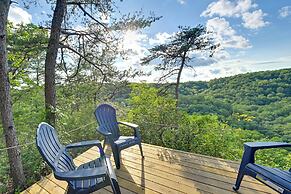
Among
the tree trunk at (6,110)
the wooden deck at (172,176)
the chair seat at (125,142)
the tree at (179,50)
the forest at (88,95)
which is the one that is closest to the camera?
the wooden deck at (172,176)

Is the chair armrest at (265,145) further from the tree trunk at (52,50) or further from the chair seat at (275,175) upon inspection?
the tree trunk at (52,50)

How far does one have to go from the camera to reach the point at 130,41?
233 inches

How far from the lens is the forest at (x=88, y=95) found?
3.63 m

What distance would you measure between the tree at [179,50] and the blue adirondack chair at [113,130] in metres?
5.59

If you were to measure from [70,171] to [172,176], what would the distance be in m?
1.35

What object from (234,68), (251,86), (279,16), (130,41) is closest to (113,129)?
(130,41)

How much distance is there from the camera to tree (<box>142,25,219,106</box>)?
816 centimetres

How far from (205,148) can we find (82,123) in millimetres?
2742

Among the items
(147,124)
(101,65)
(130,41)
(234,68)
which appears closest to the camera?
(147,124)

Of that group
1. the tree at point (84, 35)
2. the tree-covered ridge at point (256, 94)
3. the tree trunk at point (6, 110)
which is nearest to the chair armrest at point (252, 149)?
the tree trunk at point (6, 110)

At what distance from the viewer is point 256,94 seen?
47.0 feet

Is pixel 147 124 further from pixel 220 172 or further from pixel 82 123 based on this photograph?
pixel 220 172

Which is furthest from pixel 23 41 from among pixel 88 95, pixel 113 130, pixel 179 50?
pixel 179 50

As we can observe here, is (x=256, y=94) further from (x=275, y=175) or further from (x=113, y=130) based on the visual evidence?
(x=275, y=175)
